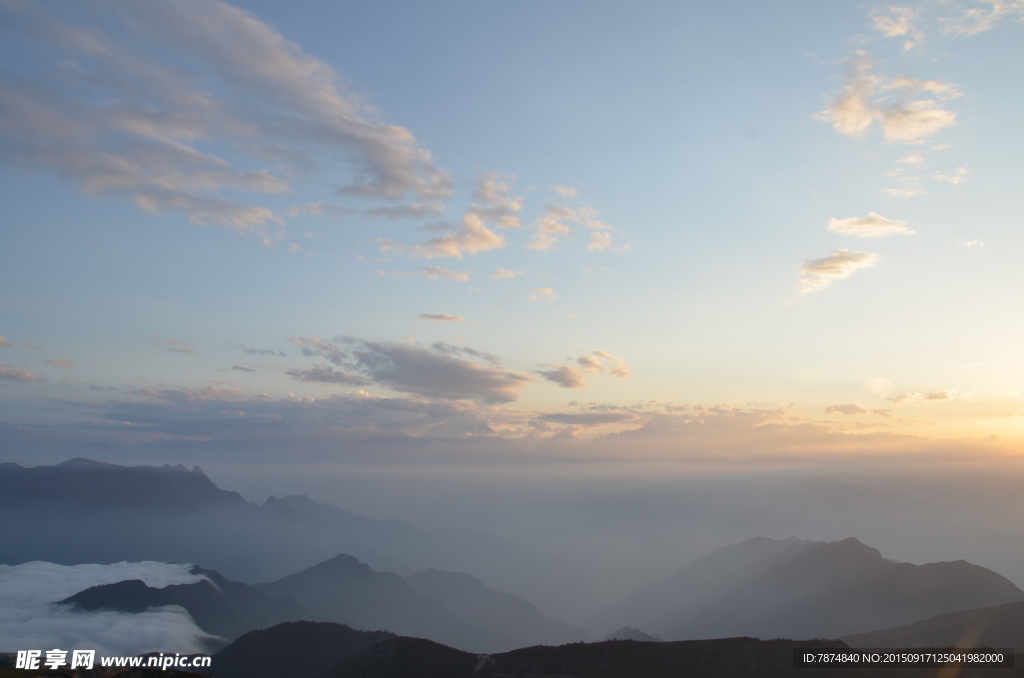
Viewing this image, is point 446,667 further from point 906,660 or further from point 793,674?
point 906,660

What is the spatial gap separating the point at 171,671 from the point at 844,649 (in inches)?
7490

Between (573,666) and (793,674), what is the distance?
65.4 metres

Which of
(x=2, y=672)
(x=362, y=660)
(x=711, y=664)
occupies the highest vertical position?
(x=2, y=672)

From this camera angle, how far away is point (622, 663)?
557 ft

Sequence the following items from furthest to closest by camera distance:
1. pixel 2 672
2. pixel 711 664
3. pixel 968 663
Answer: pixel 711 664
pixel 968 663
pixel 2 672

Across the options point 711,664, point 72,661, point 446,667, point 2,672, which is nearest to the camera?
point 2,672

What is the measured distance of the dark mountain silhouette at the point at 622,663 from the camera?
153375mm

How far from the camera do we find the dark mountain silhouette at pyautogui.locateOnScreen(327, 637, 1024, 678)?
153375 millimetres

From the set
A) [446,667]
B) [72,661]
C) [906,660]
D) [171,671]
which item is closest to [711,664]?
[906,660]

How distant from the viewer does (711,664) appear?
529ft

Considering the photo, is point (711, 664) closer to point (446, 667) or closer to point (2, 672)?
point (446, 667)

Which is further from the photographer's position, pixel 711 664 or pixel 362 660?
pixel 362 660

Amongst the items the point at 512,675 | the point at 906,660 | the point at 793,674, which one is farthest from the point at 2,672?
the point at 906,660

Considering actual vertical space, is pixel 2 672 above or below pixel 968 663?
above
